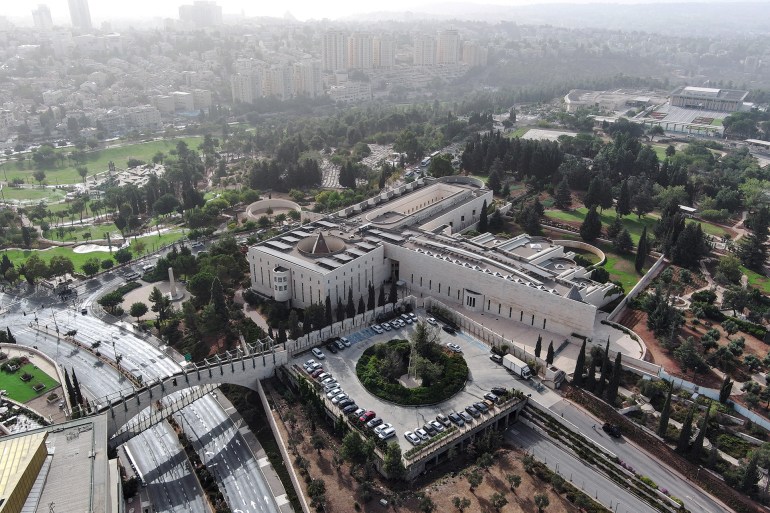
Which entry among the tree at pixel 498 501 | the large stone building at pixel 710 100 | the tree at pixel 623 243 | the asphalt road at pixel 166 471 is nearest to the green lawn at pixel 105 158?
the asphalt road at pixel 166 471

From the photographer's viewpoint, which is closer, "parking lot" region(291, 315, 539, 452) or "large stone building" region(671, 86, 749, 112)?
"parking lot" region(291, 315, 539, 452)

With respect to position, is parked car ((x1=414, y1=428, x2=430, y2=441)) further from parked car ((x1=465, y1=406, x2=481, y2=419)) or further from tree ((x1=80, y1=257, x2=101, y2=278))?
tree ((x1=80, y1=257, x2=101, y2=278))

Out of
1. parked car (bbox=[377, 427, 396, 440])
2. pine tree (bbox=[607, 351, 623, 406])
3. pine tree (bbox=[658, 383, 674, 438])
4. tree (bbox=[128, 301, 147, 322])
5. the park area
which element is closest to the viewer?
parked car (bbox=[377, 427, 396, 440])

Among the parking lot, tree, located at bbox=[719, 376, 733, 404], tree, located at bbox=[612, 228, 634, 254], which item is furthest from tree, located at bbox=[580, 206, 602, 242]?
tree, located at bbox=[719, 376, 733, 404]

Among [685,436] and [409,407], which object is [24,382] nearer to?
[409,407]

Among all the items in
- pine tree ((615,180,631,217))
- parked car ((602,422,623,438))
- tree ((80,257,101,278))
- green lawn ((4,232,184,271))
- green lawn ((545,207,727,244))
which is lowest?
green lawn ((4,232,184,271))

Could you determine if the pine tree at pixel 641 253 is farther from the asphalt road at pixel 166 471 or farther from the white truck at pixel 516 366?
the asphalt road at pixel 166 471

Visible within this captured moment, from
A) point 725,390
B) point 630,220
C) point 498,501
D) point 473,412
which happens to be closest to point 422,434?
point 473,412
